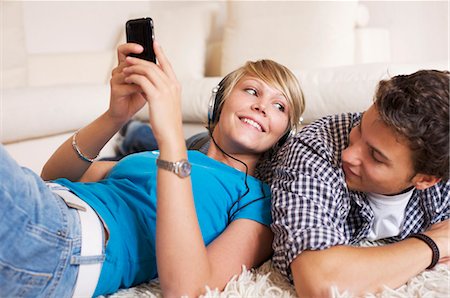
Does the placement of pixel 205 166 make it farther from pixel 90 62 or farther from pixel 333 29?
pixel 90 62

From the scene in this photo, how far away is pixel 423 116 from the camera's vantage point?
80 centimetres

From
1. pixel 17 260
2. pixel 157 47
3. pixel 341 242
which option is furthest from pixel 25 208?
pixel 341 242

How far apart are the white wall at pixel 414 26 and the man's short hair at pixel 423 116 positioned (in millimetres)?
1707

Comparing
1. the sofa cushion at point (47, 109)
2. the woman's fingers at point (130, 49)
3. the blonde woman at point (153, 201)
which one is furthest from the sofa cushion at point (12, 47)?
the woman's fingers at point (130, 49)

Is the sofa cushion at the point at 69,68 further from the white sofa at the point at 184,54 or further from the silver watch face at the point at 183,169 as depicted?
the silver watch face at the point at 183,169

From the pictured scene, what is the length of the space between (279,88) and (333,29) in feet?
4.16

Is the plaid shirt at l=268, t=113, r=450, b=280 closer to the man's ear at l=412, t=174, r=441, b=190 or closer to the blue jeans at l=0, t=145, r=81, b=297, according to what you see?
the man's ear at l=412, t=174, r=441, b=190

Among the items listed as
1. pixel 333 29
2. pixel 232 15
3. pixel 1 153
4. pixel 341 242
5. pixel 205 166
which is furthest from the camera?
pixel 232 15

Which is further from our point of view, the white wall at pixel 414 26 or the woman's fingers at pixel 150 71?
the white wall at pixel 414 26

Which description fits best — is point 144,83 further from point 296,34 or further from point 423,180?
point 296,34

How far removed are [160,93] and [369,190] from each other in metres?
0.42

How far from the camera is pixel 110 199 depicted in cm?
97

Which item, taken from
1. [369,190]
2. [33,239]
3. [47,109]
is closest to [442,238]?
[369,190]

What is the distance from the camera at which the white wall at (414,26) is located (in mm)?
2385
